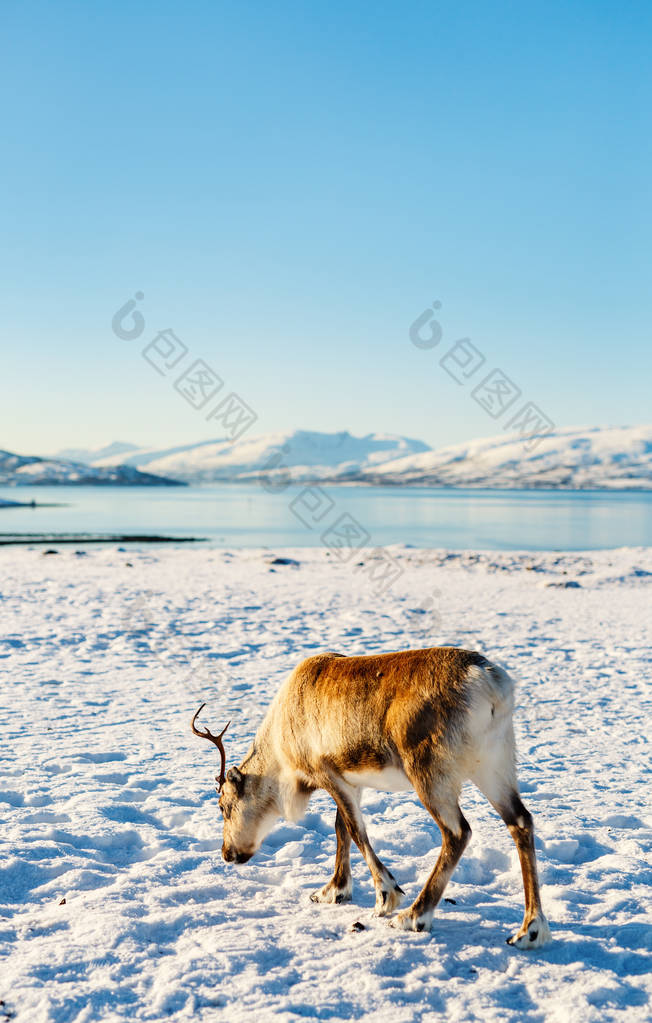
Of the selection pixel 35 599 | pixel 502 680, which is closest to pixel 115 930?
pixel 502 680

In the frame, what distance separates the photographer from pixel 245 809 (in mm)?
4891

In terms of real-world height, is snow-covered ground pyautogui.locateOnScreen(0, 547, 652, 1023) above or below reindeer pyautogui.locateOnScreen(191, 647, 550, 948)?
below

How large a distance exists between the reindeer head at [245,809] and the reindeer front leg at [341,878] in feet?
1.58

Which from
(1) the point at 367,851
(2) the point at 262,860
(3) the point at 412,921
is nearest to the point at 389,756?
(1) the point at 367,851

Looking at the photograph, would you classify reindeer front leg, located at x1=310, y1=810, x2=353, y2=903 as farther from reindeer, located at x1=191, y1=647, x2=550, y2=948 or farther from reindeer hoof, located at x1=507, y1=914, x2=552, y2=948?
reindeer hoof, located at x1=507, y1=914, x2=552, y2=948

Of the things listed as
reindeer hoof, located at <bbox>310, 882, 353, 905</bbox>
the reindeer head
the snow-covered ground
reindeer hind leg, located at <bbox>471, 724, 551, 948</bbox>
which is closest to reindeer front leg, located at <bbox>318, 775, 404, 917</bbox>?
the snow-covered ground

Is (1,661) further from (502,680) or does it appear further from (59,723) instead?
(502,680)

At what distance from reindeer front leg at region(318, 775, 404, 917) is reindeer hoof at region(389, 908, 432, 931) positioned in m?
0.19

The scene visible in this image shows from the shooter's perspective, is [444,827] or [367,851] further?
[367,851]

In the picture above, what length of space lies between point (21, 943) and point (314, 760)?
197 centimetres

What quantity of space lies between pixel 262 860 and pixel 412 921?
64.6 inches

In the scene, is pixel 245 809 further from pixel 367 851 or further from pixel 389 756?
pixel 389 756

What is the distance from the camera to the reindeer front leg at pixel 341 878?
4.80 m

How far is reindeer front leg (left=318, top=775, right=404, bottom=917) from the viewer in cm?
452
